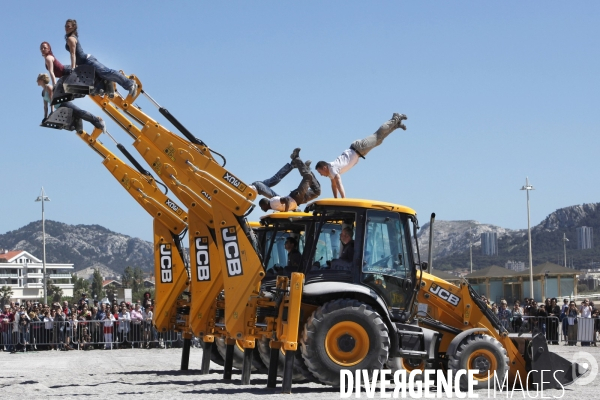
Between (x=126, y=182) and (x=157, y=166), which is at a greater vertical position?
(x=126, y=182)

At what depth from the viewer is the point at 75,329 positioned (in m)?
30.9

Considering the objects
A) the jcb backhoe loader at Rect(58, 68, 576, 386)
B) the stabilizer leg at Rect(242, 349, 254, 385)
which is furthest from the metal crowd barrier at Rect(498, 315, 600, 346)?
the stabilizer leg at Rect(242, 349, 254, 385)

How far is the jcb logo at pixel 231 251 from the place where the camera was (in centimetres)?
1459

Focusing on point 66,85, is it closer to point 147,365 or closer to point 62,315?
point 147,365

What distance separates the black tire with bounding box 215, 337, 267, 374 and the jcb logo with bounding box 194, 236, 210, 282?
5.43 feet

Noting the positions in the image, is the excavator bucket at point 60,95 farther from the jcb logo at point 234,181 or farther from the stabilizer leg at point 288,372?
the stabilizer leg at point 288,372

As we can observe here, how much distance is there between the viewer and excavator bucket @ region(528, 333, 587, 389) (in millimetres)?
14531

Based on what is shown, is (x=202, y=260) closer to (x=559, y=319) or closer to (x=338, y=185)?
(x=338, y=185)

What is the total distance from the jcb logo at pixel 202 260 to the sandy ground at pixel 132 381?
191 cm

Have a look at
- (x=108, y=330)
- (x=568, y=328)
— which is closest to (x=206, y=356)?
(x=108, y=330)

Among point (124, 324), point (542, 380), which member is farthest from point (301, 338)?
point (124, 324)

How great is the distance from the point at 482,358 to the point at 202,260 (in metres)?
5.60

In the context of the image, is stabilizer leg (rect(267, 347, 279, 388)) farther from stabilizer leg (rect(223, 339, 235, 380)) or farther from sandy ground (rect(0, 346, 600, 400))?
stabilizer leg (rect(223, 339, 235, 380))

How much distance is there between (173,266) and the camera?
19.7 metres
